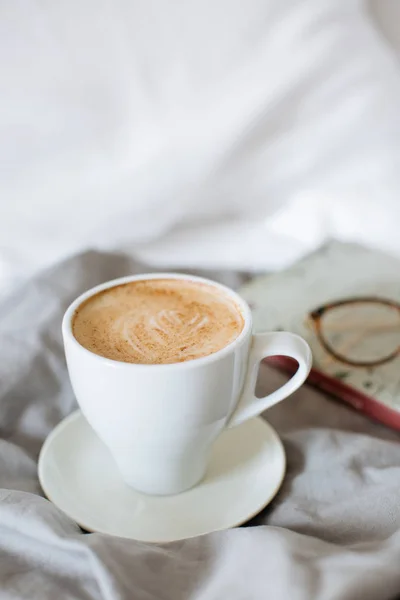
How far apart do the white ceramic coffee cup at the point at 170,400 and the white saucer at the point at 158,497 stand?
16 millimetres

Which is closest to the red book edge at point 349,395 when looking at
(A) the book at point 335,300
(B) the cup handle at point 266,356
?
(A) the book at point 335,300

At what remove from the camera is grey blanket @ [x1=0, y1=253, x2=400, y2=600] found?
15.0 inches

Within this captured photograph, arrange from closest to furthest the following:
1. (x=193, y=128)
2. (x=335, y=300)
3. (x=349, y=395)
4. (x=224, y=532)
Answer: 1. (x=224, y=532)
2. (x=349, y=395)
3. (x=335, y=300)
4. (x=193, y=128)

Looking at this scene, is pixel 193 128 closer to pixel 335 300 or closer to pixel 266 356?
pixel 335 300

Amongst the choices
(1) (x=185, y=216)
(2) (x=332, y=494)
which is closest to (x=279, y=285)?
(1) (x=185, y=216)

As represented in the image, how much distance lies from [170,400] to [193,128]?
0.49 metres

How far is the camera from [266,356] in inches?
19.0

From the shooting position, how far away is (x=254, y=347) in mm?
481

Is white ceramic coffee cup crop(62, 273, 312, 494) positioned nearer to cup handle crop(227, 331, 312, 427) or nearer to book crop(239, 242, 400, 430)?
cup handle crop(227, 331, 312, 427)

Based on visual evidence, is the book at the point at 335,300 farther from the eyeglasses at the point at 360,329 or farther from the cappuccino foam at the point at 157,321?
the cappuccino foam at the point at 157,321

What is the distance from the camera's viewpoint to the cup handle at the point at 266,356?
477 mm

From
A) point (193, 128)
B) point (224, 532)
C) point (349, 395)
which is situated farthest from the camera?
point (193, 128)

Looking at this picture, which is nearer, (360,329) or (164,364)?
(164,364)

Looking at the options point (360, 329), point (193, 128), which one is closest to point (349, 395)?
point (360, 329)
